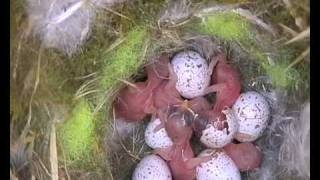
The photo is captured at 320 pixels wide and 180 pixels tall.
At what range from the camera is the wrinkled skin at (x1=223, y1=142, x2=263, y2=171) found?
1429mm

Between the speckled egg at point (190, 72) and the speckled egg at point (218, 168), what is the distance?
11 cm

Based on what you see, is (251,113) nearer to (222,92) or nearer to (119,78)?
(222,92)

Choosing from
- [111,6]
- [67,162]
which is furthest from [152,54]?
[67,162]

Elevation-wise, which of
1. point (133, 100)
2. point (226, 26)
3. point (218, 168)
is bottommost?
point (218, 168)

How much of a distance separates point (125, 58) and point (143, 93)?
2.8 inches

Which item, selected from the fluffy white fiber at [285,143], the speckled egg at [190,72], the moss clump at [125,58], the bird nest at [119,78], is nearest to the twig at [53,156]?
the bird nest at [119,78]

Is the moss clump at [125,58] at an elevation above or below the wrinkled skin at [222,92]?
above

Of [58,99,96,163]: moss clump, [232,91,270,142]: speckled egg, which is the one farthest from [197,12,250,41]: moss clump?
[58,99,96,163]: moss clump

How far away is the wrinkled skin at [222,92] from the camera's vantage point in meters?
1.41

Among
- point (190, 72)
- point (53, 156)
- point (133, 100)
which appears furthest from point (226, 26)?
point (53, 156)

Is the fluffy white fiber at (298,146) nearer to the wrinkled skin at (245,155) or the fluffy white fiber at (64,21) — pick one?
the wrinkled skin at (245,155)

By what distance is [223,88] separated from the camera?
4.64ft

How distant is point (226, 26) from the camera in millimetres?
1374

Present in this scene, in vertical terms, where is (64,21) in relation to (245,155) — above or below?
above
